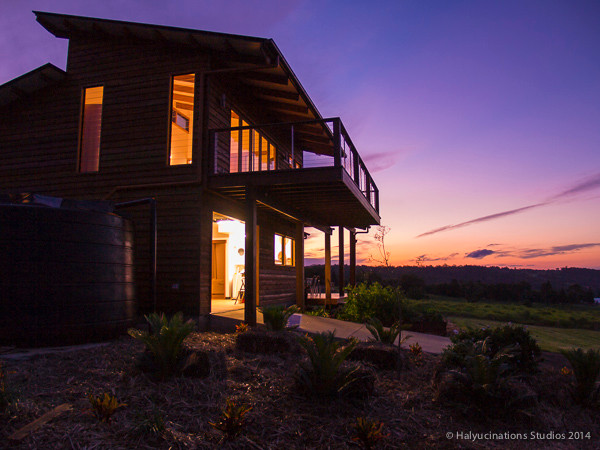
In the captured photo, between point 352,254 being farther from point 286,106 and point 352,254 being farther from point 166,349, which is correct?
point 166,349

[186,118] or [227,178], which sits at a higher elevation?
[186,118]

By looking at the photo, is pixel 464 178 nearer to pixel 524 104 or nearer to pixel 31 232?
pixel 524 104

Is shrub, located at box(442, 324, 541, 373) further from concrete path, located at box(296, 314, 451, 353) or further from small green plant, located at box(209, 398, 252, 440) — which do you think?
small green plant, located at box(209, 398, 252, 440)

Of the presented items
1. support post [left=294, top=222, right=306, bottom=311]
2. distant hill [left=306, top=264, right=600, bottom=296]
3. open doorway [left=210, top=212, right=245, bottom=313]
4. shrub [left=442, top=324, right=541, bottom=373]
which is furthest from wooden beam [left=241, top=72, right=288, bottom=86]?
distant hill [left=306, top=264, right=600, bottom=296]

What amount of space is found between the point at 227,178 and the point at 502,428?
6.59 meters

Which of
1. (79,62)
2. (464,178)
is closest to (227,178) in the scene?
(79,62)

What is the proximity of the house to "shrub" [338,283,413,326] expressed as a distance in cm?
263

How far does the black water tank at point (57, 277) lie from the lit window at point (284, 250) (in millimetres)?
7236

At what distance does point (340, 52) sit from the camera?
1123 centimetres

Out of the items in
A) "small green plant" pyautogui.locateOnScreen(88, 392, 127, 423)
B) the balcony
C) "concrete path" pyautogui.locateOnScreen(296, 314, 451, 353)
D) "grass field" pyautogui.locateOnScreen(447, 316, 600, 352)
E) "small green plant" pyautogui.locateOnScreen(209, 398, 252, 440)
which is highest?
the balcony

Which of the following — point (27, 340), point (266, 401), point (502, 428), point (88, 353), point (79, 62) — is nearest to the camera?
point (502, 428)

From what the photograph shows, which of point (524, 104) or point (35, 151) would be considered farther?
point (524, 104)

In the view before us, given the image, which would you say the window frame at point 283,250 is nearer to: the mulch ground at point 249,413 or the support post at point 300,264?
the support post at point 300,264

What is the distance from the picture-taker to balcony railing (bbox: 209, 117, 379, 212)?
26.5ft
